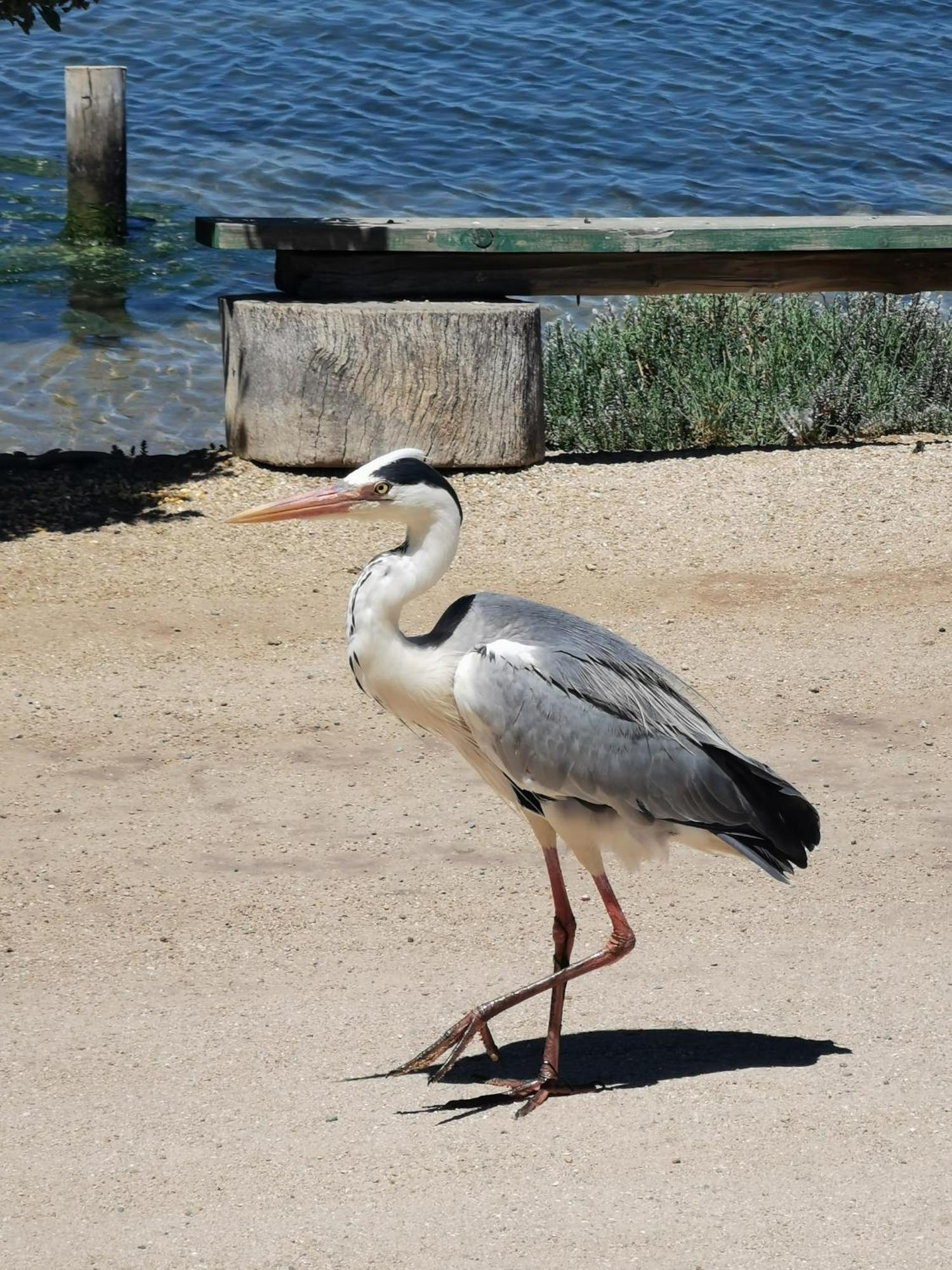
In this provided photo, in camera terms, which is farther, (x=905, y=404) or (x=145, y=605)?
(x=905, y=404)

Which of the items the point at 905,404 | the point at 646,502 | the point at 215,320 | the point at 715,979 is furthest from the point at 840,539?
the point at 215,320

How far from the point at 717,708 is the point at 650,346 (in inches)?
196

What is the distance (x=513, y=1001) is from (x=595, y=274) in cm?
636

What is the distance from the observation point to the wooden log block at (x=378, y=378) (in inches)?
362

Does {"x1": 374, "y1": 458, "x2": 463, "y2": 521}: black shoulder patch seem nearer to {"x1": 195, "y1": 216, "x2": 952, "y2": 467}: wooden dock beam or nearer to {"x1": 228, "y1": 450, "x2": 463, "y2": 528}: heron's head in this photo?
{"x1": 228, "y1": 450, "x2": 463, "y2": 528}: heron's head

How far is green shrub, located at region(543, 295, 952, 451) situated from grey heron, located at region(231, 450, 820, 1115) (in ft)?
19.8

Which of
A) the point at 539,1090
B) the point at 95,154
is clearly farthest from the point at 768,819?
the point at 95,154

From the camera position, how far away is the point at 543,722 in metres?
4.40

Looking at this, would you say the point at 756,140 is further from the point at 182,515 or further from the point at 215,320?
the point at 182,515

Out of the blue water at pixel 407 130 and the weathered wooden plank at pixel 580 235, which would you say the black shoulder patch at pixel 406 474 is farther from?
the blue water at pixel 407 130

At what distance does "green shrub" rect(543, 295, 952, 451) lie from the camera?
34.2ft

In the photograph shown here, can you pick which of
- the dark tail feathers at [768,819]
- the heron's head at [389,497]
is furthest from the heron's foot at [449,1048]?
the heron's head at [389,497]

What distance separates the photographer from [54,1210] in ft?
12.7

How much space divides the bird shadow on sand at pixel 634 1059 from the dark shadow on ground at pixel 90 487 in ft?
15.9
